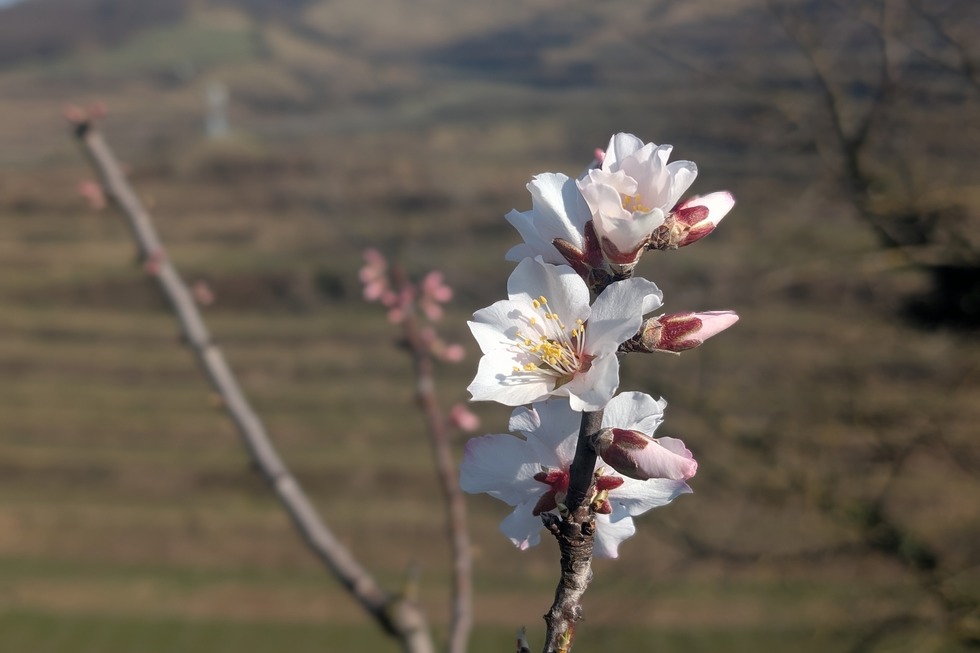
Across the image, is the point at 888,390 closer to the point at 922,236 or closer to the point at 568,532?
the point at 922,236

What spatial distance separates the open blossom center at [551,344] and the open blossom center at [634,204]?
11cm

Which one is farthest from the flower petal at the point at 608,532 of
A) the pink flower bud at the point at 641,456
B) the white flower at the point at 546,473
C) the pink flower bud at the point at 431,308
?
the pink flower bud at the point at 431,308

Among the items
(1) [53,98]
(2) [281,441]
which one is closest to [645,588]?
(2) [281,441]

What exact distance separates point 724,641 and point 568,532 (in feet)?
31.1

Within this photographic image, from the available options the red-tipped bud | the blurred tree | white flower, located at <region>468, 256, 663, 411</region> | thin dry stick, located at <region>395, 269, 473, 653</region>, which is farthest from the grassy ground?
the red-tipped bud

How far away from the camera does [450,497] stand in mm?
1935

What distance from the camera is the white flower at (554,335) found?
722mm

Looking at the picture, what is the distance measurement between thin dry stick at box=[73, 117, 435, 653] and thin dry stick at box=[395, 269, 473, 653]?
2.6 inches

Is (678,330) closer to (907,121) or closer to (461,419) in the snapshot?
(461,419)

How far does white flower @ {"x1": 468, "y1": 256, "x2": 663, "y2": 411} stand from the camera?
0.72 meters

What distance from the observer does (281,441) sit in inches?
569

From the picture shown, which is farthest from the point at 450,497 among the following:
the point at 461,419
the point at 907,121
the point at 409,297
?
the point at 907,121

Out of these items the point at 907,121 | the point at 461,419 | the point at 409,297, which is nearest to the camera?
the point at 461,419

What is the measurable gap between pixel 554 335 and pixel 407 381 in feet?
50.7
